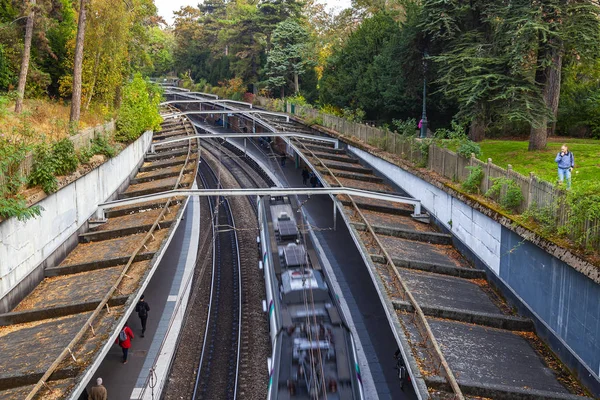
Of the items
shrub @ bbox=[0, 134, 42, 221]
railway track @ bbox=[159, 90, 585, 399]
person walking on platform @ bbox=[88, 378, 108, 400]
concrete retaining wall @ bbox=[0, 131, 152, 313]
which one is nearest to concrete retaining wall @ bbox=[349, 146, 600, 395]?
railway track @ bbox=[159, 90, 585, 399]

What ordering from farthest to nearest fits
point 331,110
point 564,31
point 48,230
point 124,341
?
point 331,110 < point 564,31 < point 48,230 < point 124,341

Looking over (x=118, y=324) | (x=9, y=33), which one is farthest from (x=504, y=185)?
(x=9, y=33)

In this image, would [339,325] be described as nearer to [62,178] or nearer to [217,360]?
[217,360]

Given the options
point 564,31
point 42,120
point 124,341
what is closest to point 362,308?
point 124,341

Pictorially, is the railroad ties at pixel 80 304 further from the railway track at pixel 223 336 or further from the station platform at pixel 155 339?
the railway track at pixel 223 336

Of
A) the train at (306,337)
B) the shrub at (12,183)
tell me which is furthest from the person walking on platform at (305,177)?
the shrub at (12,183)

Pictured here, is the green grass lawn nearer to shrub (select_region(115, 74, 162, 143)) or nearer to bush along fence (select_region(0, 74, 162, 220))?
bush along fence (select_region(0, 74, 162, 220))

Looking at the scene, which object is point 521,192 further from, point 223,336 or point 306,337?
point 223,336
